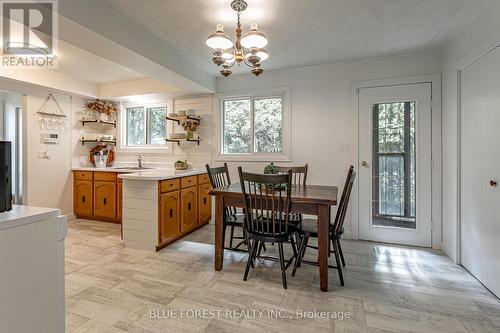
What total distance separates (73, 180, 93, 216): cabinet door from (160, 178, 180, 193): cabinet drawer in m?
1.97

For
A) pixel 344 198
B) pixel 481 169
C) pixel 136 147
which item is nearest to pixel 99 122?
pixel 136 147

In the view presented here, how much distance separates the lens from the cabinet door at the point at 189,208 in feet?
11.5

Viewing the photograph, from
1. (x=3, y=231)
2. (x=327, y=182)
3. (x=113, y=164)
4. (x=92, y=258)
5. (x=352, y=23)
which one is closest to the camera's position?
(x=3, y=231)

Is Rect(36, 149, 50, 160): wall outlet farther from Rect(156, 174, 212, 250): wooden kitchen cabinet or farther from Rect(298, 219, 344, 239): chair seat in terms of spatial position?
Rect(298, 219, 344, 239): chair seat

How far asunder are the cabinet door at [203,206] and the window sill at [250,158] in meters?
0.53

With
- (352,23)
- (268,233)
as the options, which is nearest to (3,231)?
(268,233)

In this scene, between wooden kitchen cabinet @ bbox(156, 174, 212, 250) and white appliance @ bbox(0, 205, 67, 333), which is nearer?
white appliance @ bbox(0, 205, 67, 333)

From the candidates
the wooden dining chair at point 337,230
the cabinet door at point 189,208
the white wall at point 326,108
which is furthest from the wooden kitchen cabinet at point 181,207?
the wooden dining chair at point 337,230

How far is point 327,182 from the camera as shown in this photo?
3621 millimetres

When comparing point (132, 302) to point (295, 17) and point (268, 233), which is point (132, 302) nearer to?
point (268, 233)

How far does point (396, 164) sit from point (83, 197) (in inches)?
193

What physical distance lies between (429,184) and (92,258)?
4.04 meters

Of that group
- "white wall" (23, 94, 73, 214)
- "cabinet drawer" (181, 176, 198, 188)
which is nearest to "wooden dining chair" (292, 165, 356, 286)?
"cabinet drawer" (181, 176, 198, 188)

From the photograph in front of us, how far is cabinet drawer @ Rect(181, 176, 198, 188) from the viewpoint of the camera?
11.5 ft
